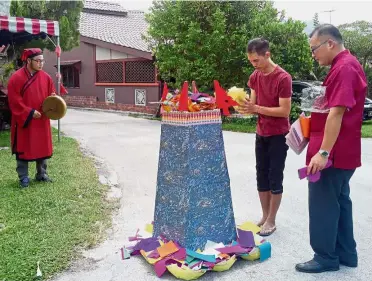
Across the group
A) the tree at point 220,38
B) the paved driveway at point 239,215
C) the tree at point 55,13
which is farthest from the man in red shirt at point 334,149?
the tree at point 220,38

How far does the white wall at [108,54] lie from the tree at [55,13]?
581cm

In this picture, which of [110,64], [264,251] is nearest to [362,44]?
[110,64]

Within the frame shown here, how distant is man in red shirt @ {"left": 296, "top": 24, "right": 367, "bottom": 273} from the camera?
2965 mm

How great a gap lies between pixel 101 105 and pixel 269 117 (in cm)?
1789

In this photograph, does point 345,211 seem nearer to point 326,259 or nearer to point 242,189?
point 326,259

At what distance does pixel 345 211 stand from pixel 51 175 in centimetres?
441

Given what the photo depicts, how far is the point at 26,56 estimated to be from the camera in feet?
18.3

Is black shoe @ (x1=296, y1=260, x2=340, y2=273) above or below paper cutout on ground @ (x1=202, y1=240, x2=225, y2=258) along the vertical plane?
below

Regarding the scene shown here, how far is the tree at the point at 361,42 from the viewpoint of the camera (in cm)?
1842

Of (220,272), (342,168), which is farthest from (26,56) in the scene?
(342,168)

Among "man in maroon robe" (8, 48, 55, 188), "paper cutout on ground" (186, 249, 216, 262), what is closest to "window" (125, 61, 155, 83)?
"man in maroon robe" (8, 48, 55, 188)

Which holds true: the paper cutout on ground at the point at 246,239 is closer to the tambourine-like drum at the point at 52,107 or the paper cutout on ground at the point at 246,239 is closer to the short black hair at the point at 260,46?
the short black hair at the point at 260,46

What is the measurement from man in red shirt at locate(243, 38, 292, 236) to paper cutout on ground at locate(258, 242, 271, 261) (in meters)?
0.53

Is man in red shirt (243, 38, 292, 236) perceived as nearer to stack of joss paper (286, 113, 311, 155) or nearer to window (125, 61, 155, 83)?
stack of joss paper (286, 113, 311, 155)
